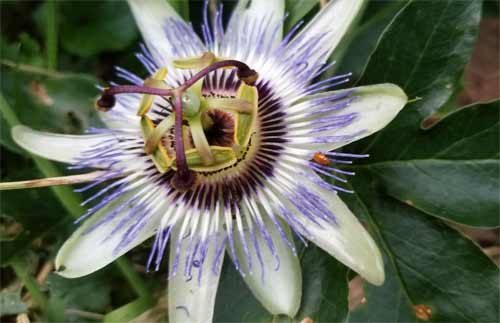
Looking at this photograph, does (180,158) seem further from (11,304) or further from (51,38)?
(51,38)

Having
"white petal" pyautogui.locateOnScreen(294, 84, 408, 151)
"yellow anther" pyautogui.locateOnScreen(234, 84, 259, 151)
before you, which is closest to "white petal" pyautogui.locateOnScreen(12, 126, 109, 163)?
"yellow anther" pyautogui.locateOnScreen(234, 84, 259, 151)

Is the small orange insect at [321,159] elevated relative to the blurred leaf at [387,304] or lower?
elevated

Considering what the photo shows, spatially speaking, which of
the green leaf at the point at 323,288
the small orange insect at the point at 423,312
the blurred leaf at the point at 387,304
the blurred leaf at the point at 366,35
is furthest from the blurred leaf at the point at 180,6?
the small orange insect at the point at 423,312

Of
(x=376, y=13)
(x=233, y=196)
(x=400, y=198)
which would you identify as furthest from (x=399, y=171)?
(x=376, y=13)

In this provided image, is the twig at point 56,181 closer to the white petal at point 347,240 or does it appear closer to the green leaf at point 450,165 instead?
the white petal at point 347,240

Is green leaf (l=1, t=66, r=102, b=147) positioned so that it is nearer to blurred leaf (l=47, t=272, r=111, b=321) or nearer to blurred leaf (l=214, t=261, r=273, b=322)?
blurred leaf (l=47, t=272, r=111, b=321)

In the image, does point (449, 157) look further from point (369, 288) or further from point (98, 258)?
point (98, 258)
